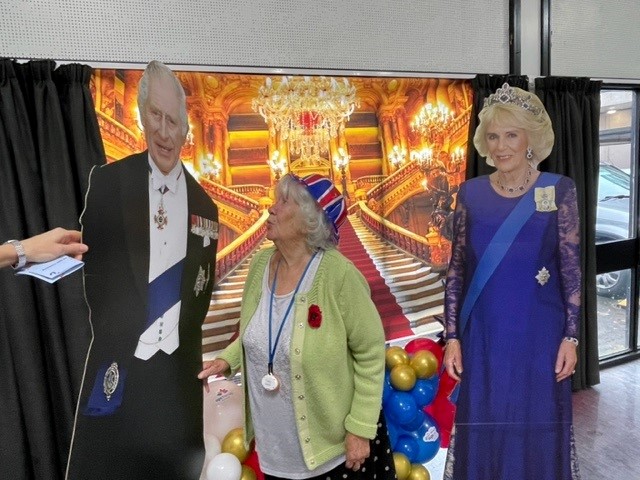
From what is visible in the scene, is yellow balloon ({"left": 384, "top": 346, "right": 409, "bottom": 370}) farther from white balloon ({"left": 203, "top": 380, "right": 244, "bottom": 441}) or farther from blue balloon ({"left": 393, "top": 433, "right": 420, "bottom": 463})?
white balloon ({"left": 203, "top": 380, "right": 244, "bottom": 441})

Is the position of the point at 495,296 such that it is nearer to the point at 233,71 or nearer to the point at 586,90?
the point at 233,71

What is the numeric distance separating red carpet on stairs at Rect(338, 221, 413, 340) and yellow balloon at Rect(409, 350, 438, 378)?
0.93m

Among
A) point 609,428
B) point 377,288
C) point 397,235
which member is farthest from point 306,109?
point 609,428

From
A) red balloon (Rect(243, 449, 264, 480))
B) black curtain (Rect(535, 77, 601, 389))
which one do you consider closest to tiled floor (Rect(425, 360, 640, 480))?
black curtain (Rect(535, 77, 601, 389))

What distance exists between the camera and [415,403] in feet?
7.12

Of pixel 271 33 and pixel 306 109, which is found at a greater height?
pixel 271 33

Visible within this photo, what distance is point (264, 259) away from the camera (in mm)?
1800

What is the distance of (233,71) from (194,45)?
22cm

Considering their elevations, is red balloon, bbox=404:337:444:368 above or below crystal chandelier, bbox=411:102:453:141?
below

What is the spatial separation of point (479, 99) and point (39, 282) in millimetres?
2459

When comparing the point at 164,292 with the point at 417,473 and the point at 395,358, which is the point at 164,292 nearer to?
the point at 395,358

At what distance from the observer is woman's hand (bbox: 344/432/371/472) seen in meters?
1.67

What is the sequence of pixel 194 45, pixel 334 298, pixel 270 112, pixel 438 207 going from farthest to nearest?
pixel 438 207
pixel 270 112
pixel 194 45
pixel 334 298

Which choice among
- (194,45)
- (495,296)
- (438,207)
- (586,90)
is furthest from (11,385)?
(586,90)
